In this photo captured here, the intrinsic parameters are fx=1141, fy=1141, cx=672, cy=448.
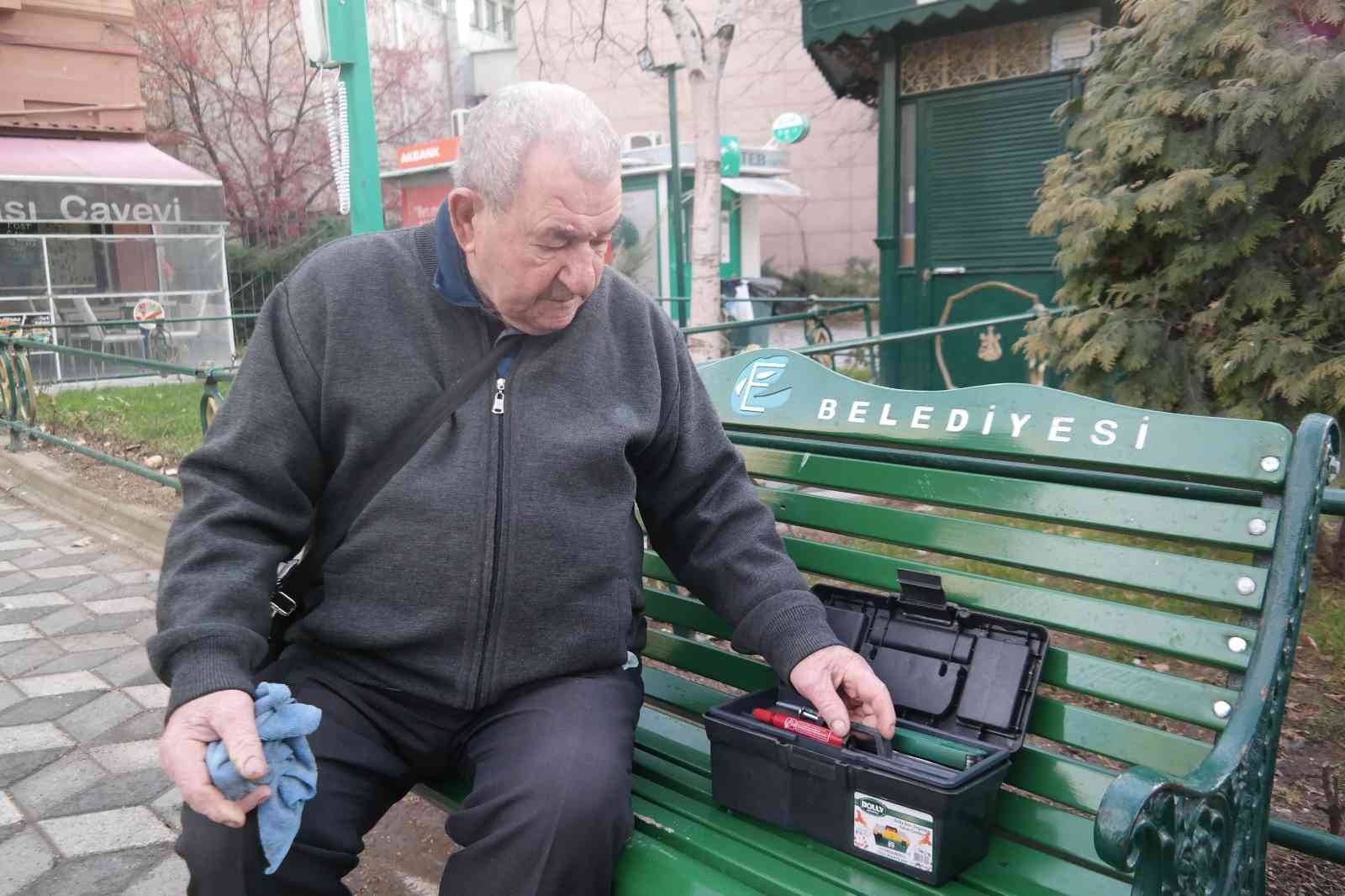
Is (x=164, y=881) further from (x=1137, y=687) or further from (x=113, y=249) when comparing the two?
(x=113, y=249)

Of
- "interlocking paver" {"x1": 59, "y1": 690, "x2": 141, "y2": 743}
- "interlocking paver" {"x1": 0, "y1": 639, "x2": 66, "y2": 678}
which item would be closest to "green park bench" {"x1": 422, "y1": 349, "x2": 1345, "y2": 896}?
"interlocking paver" {"x1": 59, "y1": 690, "x2": 141, "y2": 743}

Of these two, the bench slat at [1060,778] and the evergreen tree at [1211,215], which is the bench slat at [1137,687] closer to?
the bench slat at [1060,778]

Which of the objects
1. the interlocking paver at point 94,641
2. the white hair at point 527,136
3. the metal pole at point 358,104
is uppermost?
the metal pole at point 358,104

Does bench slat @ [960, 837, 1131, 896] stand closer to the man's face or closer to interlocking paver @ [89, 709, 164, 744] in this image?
the man's face

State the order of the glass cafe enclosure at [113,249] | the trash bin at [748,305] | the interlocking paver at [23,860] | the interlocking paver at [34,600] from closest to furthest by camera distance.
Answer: the interlocking paver at [23,860] < the interlocking paver at [34,600] < the trash bin at [748,305] < the glass cafe enclosure at [113,249]

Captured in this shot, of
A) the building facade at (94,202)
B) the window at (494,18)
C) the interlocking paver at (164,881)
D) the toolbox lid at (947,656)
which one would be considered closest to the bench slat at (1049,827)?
the toolbox lid at (947,656)

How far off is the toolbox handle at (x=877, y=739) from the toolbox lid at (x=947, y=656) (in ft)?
0.32

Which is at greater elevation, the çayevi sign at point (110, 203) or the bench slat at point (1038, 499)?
the çayevi sign at point (110, 203)

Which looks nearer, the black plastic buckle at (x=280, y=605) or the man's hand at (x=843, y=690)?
the man's hand at (x=843, y=690)

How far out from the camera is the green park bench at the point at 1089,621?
157cm

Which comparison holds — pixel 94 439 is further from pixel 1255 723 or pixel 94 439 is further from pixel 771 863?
pixel 1255 723

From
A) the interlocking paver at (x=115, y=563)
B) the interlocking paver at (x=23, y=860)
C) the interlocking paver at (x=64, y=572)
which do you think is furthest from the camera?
the interlocking paver at (x=115, y=563)

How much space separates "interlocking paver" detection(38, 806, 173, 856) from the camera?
2.74m

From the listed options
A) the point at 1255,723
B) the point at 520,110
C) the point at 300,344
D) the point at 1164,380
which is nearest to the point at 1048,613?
the point at 1255,723
